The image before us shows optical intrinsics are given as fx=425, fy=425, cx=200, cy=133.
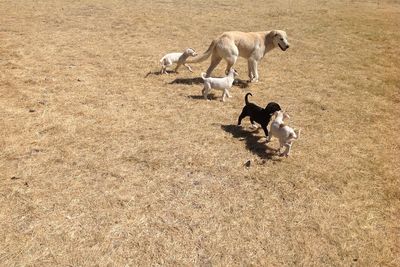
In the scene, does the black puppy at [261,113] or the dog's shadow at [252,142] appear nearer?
the dog's shadow at [252,142]

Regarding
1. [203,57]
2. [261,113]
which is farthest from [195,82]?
[261,113]

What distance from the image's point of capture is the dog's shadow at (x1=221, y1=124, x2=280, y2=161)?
8578 millimetres

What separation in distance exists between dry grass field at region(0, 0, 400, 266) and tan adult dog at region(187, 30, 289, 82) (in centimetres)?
71

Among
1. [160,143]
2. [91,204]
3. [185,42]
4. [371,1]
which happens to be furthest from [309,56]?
[371,1]

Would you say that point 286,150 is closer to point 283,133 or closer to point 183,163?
point 283,133

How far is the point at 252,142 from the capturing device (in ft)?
29.7

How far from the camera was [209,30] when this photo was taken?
18609 mm

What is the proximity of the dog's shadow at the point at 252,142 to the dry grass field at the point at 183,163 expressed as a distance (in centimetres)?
4

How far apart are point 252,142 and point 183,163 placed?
1.72 meters

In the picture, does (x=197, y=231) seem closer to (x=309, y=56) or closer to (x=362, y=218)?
(x=362, y=218)

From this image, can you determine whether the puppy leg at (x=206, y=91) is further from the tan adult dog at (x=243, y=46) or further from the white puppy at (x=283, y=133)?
the white puppy at (x=283, y=133)

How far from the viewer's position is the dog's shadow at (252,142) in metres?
8.58

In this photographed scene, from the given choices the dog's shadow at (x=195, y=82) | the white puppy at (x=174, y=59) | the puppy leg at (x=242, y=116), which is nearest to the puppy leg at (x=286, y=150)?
the puppy leg at (x=242, y=116)

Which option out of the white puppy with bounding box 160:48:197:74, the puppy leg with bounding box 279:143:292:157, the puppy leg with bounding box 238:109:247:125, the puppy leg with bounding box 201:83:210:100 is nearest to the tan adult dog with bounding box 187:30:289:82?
the white puppy with bounding box 160:48:197:74
